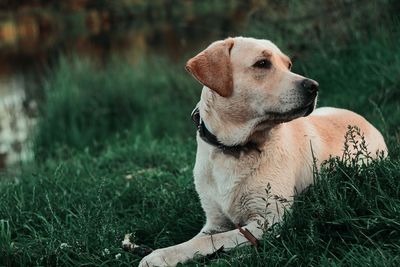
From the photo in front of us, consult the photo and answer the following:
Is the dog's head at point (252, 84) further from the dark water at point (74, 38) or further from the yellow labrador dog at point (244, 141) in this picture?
the dark water at point (74, 38)

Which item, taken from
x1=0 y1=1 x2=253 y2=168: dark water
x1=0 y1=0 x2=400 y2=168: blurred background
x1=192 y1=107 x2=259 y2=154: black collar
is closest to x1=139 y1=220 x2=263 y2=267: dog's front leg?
x1=192 y1=107 x2=259 y2=154: black collar

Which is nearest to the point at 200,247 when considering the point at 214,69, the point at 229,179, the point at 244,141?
the point at 229,179

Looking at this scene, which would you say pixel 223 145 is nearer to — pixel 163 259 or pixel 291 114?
pixel 291 114

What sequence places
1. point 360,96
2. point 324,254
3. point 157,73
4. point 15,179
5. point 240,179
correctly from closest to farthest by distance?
1. point 324,254
2. point 240,179
3. point 15,179
4. point 360,96
5. point 157,73

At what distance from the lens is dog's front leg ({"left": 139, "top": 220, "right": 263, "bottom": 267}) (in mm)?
3545

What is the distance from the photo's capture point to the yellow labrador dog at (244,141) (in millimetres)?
3635

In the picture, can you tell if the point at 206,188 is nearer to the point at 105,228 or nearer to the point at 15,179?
the point at 105,228

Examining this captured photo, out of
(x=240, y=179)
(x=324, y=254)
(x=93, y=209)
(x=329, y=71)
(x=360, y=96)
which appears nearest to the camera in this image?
(x=324, y=254)

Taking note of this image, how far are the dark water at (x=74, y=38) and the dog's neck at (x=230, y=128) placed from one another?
4240 millimetres

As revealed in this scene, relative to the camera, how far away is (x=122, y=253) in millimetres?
3807

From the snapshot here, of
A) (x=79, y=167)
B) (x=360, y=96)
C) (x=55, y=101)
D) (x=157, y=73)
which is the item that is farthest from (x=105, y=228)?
(x=157, y=73)

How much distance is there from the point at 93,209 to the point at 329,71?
14.1 feet

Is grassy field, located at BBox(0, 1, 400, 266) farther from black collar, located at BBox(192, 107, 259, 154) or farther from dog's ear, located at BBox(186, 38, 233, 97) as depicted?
dog's ear, located at BBox(186, 38, 233, 97)

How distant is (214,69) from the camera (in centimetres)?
380
